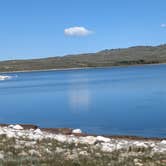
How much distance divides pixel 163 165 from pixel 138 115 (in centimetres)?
3210

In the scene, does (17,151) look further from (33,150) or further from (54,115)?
(54,115)

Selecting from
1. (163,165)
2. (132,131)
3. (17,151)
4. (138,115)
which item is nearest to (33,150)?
(17,151)

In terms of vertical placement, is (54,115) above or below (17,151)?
below

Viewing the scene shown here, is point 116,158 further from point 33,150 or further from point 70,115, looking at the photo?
point 70,115

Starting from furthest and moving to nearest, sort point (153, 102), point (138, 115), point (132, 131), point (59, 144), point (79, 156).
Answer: point (153, 102) < point (138, 115) < point (132, 131) < point (59, 144) < point (79, 156)

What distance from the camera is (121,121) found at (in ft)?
130

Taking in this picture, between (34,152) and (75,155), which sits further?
(34,152)

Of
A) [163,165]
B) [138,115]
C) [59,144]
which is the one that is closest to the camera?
[163,165]

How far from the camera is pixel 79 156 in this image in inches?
488

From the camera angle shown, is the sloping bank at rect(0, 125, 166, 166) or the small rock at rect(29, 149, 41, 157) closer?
the sloping bank at rect(0, 125, 166, 166)

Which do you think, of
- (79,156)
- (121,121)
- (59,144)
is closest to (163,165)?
(79,156)

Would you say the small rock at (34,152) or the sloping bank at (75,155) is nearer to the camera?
the sloping bank at (75,155)

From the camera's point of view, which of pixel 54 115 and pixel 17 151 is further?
pixel 54 115

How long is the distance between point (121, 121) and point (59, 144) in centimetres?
2428
